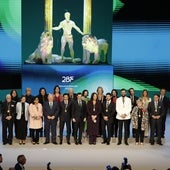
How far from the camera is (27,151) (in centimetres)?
1061

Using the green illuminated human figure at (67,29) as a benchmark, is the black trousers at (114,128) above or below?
below

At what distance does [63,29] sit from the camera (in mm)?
15703

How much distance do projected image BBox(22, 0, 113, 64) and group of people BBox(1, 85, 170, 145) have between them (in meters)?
4.57

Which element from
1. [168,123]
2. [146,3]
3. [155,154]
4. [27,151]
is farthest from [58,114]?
[146,3]

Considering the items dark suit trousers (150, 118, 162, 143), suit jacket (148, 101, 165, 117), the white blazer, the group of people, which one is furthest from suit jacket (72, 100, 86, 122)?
dark suit trousers (150, 118, 162, 143)

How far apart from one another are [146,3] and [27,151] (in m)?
7.25

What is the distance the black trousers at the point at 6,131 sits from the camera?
35.9 ft

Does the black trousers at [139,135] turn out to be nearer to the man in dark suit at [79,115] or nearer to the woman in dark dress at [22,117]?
the man in dark suit at [79,115]

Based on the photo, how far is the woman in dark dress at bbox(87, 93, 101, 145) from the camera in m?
11.1

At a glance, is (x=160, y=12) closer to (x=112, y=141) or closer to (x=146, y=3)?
(x=146, y=3)

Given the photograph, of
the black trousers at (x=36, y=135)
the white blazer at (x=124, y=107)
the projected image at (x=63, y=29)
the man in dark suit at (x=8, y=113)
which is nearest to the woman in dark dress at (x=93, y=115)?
the white blazer at (x=124, y=107)

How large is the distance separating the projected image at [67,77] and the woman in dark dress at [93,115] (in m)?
4.56

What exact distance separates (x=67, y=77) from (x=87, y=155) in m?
5.59

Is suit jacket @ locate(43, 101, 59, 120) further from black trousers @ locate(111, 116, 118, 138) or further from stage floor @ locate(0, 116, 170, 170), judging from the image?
black trousers @ locate(111, 116, 118, 138)
